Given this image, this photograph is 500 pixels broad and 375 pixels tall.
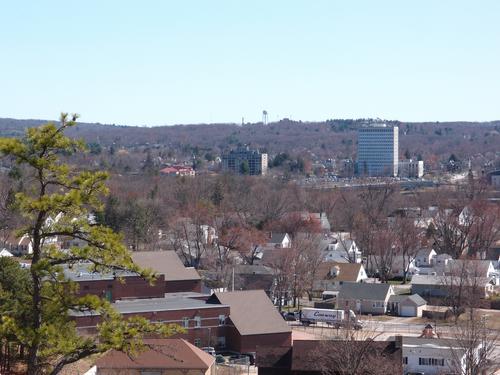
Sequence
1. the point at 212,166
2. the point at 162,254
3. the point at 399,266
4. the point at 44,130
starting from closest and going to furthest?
1. the point at 44,130
2. the point at 162,254
3. the point at 399,266
4. the point at 212,166

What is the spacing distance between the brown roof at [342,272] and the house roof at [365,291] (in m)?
4.28

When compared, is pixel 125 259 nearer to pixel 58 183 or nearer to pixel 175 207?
pixel 58 183

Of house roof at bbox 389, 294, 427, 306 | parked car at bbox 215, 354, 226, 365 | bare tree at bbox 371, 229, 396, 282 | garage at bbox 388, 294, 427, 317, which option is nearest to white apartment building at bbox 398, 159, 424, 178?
bare tree at bbox 371, 229, 396, 282

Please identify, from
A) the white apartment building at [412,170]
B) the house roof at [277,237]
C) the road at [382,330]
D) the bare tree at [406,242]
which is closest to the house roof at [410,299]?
the road at [382,330]

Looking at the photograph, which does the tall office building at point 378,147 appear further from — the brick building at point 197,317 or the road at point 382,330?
the brick building at point 197,317

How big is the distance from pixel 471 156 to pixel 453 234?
116364mm

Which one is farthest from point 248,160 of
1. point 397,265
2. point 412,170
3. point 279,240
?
point 397,265

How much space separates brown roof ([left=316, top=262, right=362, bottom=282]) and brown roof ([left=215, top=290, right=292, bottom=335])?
14722mm

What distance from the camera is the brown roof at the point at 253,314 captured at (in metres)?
31.6

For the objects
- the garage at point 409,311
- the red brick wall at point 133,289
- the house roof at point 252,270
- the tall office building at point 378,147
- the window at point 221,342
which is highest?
the tall office building at point 378,147

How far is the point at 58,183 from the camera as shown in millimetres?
8438

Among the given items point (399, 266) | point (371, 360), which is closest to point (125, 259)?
point (371, 360)

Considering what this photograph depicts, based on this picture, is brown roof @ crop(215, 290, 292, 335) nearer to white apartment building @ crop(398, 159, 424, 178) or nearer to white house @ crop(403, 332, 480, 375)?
white house @ crop(403, 332, 480, 375)

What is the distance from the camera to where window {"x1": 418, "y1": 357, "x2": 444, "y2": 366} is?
92.5 ft
